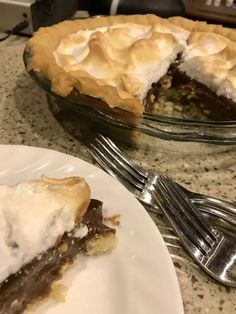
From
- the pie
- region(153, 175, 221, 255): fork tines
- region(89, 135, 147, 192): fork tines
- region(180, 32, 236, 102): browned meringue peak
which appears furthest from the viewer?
region(180, 32, 236, 102): browned meringue peak

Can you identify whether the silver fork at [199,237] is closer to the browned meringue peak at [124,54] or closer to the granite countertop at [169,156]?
the granite countertop at [169,156]

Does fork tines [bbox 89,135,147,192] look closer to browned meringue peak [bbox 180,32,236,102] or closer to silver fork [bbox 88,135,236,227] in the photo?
silver fork [bbox 88,135,236,227]

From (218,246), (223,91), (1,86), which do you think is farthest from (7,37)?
(218,246)

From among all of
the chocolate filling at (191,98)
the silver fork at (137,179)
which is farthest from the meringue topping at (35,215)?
the chocolate filling at (191,98)

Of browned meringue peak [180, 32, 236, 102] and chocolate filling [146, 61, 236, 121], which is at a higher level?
browned meringue peak [180, 32, 236, 102]

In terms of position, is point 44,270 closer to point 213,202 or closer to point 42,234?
point 42,234

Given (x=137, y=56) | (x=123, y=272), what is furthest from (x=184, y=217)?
(x=137, y=56)

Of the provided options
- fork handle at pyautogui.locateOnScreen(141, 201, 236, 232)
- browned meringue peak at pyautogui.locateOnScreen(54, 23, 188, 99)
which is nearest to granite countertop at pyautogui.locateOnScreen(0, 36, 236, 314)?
fork handle at pyautogui.locateOnScreen(141, 201, 236, 232)

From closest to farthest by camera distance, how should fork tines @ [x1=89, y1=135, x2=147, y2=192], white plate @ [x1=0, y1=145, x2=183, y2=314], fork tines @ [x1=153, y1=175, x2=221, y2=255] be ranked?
white plate @ [x1=0, y1=145, x2=183, y2=314] → fork tines @ [x1=153, y1=175, x2=221, y2=255] → fork tines @ [x1=89, y1=135, x2=147, y2=192]
